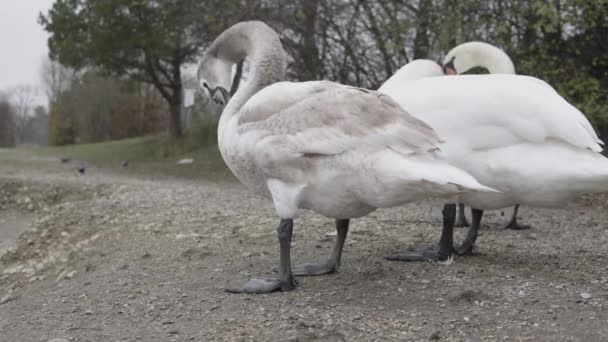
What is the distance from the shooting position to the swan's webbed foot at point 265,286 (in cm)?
367

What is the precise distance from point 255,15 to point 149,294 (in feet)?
32.0

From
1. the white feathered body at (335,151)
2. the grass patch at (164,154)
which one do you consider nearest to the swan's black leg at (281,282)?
the white feathered body at (335,151)

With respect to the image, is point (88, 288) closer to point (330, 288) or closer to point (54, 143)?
point (330, 288)

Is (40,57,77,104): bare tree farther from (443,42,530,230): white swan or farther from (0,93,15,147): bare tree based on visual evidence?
(443,42,530,230): white swan

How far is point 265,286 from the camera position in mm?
3686

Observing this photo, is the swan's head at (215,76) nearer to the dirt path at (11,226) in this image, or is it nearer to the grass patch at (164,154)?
the dirt path at (11,226)

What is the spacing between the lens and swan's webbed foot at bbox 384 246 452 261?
14.0ft

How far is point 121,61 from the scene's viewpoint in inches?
749

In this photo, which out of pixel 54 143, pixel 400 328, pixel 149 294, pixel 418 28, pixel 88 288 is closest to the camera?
pixel 400 328

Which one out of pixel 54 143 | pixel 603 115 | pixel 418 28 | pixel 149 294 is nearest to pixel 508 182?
pixel 149 294

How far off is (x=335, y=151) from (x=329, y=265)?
1.11 meters

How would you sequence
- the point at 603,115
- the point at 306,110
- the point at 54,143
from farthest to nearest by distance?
the point at 54,143, the point at 603,115, the point at 306,110

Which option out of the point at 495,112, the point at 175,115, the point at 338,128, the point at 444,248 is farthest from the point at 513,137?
the point at 175,115

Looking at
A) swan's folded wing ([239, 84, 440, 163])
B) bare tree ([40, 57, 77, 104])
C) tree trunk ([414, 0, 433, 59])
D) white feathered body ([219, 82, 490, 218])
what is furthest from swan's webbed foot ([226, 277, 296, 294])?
bare tree ([40, 57, 77, 104])
